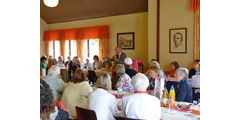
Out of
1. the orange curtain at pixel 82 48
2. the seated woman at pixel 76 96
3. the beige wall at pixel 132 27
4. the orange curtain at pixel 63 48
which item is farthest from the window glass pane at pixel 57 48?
the seated woman at pixel 76 96

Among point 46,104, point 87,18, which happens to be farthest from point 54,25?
point 46,104

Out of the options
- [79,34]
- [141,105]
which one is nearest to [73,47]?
[79,34]

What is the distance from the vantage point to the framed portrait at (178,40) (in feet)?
19.4

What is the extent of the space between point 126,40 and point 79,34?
2710 mm

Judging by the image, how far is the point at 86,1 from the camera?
7969 millimetres

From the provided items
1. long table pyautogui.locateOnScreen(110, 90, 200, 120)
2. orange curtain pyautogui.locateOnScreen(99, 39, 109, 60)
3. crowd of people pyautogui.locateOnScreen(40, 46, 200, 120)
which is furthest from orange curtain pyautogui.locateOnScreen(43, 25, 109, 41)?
long table pyautogui.locateOnScreen(110, 90, 200, 120)

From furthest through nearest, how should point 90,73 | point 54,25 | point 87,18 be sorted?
point 54,25 → point 87,18 → point 90,73

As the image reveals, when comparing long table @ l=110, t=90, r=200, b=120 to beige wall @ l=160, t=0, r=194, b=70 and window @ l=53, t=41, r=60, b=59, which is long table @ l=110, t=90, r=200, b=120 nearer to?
beige wall @ l=160, t=0, r=194, b=70

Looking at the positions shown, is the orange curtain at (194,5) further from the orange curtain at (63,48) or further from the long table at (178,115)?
the orange curtain at (63,48)

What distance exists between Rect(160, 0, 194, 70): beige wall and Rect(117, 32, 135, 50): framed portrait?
6.05ft

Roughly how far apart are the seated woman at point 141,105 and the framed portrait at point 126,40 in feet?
19.7

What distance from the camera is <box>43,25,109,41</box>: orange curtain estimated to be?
8.59m
